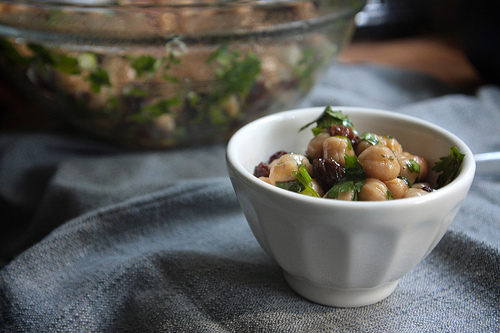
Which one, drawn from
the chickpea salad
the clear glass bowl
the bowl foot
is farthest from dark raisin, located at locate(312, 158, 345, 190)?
the clear glass bowl

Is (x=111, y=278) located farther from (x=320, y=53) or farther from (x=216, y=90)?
(x=320, y=53)

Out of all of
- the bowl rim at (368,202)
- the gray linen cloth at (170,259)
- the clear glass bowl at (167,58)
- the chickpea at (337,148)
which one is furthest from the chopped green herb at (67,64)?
the chickpea at (337,148)

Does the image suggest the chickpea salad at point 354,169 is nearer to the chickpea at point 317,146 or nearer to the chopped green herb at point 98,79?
the chickpea at point 317,146

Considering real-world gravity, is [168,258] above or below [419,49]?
above

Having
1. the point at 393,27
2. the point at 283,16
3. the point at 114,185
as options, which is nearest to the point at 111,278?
the point at 114,185

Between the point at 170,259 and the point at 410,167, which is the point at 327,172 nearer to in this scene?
the point at 410,167

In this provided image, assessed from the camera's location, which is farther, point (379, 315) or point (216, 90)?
point (216, 90)

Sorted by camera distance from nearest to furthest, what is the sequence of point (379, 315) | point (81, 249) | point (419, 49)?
point (379, 315), point (81, 249), point (419, 49)
